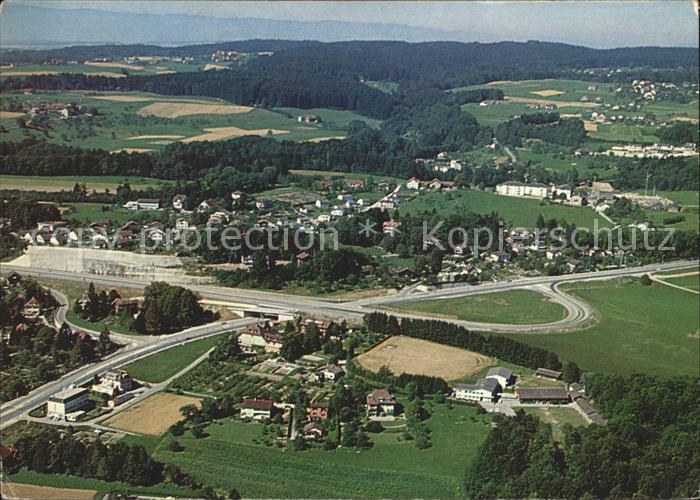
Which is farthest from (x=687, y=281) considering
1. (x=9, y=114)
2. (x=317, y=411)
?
(x=9, y=114)

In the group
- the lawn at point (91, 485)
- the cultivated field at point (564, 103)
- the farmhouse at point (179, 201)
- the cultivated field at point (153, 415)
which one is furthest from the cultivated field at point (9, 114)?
the cultivated field at point (564, 103)

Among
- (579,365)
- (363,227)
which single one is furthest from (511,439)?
(363,227)

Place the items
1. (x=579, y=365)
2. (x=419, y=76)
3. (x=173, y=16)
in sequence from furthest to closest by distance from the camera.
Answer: (x=419, y=76), (x=173, y=16), (x=579, y=365)

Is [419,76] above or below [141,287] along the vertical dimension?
above

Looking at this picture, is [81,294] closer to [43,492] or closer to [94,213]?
[94,213]

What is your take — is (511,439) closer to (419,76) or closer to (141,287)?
(141,287)

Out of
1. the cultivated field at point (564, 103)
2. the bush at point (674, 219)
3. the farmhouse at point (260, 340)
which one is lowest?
the farmhouse at point (260, 340)

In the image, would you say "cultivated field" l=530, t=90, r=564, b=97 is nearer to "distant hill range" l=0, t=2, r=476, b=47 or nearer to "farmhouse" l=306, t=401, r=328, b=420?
"distant hill range" l=0, t=2, r=476, b=47

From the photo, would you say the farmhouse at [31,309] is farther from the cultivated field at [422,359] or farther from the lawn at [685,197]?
the lawn at [685,197]

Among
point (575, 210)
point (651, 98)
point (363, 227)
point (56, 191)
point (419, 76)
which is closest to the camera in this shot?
point (56, 191)
